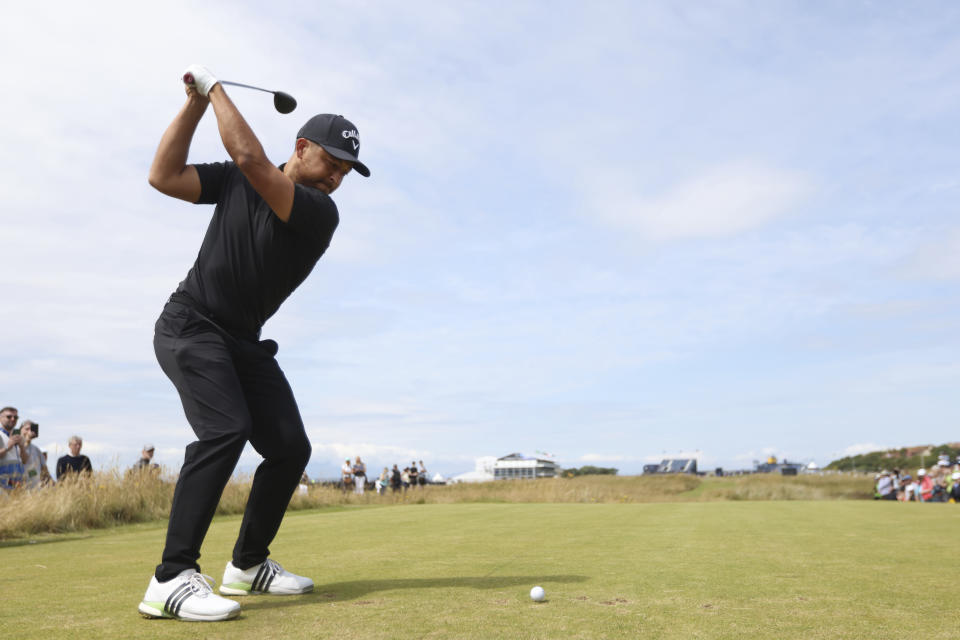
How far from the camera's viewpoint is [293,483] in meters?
4.25

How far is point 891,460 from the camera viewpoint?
4584 inches

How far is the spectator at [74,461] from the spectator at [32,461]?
0.69m

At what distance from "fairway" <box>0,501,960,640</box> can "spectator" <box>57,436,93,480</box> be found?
513 cm

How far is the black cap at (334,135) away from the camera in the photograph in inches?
152

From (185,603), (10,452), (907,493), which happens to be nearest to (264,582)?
(185,603)

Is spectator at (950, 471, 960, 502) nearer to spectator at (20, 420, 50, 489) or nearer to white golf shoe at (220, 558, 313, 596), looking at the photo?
spectator at (20, 420, 50, 489)

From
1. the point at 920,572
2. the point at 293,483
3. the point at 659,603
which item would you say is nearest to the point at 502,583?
the point at 659,603

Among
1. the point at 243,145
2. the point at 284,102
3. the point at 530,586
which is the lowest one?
the point at 530,586

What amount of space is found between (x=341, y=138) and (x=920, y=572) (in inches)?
189

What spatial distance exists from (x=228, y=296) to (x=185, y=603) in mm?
1430

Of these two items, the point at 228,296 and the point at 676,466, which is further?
the point at 676,466

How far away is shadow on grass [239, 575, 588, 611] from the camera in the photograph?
390cm

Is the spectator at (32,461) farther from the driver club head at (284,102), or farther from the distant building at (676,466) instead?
the distant building at (676,466)

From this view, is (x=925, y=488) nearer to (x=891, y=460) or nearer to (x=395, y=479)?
(x=395, y=479)
